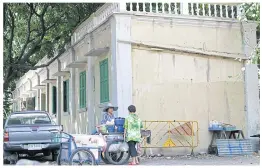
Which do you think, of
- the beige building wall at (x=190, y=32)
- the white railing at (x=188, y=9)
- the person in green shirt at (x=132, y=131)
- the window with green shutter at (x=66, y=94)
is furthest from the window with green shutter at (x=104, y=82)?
the window with green shutter at (x=66, y=94)

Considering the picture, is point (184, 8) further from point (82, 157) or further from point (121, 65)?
point (82, 157)

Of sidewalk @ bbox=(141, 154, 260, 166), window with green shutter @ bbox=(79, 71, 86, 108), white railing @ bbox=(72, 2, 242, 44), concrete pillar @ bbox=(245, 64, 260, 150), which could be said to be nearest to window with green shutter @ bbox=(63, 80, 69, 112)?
window with green shutter @ bbox=(79, 71, 86, 108)

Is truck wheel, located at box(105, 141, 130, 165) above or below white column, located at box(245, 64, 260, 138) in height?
below

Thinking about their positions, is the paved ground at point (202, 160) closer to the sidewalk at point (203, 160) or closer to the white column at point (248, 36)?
the sidewalk at point (203, 160)

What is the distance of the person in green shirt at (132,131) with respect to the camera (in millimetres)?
10406

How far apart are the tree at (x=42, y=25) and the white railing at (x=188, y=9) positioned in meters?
5.06

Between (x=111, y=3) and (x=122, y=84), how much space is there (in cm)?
230

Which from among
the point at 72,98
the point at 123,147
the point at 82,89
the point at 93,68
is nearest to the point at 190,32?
the point at 93,68

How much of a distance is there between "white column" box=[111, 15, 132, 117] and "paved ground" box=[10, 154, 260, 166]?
1562mm

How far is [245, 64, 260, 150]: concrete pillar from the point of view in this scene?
13.8 m

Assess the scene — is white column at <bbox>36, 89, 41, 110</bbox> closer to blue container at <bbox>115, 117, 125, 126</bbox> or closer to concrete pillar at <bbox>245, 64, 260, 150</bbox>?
concrete pillar at <bbox>245, 64, 260, 150</bbox>

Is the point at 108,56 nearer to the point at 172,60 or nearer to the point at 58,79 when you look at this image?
the point at 172,60

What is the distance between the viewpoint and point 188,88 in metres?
13.2

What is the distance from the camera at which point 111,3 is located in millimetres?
13008
